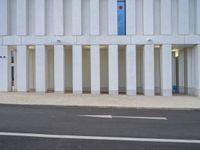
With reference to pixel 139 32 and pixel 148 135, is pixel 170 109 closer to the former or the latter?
pixel 148 135

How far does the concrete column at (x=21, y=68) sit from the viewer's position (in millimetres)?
17797

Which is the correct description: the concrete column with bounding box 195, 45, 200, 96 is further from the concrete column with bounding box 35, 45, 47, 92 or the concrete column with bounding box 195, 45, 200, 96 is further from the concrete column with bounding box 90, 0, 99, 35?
the concrete column with bounding box 35, 45, 47, 92

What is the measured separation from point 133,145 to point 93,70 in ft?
42.3

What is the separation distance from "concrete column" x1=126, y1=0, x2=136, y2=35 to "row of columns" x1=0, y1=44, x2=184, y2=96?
1.43 meters

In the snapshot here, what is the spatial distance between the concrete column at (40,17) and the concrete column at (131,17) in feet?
24.8

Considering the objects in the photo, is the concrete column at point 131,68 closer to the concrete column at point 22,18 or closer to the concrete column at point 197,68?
the concrete column at point 197,68

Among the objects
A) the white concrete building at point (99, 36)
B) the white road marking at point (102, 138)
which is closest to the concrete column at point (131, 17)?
the white concrete building at point (99, 36)

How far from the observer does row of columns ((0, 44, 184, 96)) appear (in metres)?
17.2

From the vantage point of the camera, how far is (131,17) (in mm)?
17406

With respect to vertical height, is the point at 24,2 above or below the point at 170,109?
above

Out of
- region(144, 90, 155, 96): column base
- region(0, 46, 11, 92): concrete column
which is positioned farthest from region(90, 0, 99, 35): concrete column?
region(0, 46, 11, 92): concrete column

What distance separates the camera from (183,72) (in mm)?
19219

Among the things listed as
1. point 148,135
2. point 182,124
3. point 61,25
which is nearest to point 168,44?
point 61,25

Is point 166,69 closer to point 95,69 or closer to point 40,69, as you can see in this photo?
point 95,69
